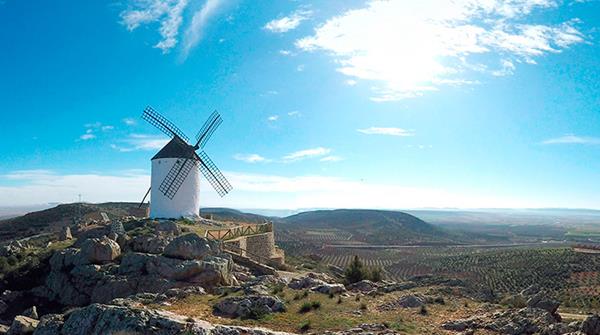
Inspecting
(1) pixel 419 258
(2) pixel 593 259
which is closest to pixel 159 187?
(2) pixel 593 259

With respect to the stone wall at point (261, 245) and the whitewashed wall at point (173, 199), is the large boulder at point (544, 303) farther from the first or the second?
the whitewashed wall at point (173, 199)

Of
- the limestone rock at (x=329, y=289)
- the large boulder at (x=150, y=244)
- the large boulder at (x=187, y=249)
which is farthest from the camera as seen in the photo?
the large boulder at (x=150, y=244)

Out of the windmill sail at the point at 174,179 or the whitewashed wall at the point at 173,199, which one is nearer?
the windmill sail at the point at 174,179

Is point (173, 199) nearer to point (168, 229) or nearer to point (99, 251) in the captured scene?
point (168, 229)

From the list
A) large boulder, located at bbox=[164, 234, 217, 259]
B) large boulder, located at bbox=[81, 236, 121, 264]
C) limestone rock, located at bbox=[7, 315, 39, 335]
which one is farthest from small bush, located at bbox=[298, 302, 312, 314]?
large boulder, located at bbox=[81, 236, 121, 264]

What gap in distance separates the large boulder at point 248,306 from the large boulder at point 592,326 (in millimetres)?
10009

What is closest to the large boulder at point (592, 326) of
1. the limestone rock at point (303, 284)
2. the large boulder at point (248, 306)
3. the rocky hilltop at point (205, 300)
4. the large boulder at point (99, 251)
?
the rocky hilltop at point (205, 300)

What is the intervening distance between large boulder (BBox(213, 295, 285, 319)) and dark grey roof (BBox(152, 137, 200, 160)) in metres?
24.1

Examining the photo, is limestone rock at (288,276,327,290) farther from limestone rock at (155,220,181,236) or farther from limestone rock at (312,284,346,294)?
limestone rock at (155,220,181,236)

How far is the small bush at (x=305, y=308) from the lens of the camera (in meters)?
18.1

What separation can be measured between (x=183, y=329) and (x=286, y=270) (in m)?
19.6

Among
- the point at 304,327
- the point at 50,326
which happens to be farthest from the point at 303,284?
the point at 50,326

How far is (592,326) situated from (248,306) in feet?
36.4

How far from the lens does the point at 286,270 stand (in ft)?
110
